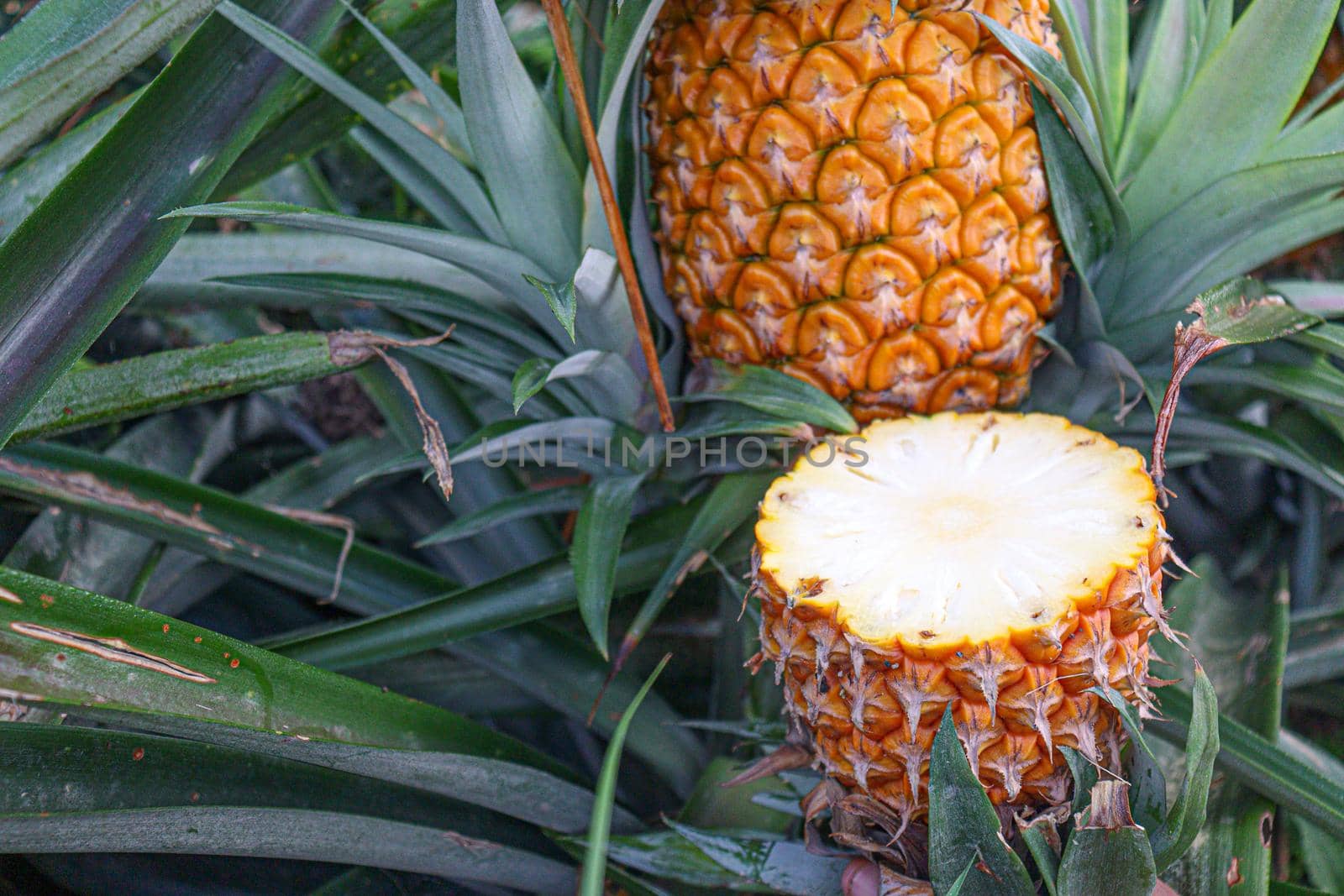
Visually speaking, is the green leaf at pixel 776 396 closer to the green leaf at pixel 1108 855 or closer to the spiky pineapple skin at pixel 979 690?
the spiky pineapple skin at pixel 979 690

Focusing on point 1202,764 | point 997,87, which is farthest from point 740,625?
point 997,87

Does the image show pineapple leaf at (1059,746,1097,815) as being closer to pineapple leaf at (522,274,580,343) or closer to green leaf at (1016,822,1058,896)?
green leaf at (1016,822,1058,896)

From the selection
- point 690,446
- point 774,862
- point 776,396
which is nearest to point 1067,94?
point 776,396

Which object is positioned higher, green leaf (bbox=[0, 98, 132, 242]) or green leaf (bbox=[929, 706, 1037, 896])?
green leaf (bbox=[0, 98, 132, 242])

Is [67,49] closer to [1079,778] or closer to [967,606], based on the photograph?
[967,606]

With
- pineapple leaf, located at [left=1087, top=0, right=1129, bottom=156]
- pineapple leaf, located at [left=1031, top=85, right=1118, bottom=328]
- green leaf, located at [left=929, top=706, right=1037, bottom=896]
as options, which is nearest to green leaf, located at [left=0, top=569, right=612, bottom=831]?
green leaf, located at [left=929, top=706, right=1037, bottom=896]

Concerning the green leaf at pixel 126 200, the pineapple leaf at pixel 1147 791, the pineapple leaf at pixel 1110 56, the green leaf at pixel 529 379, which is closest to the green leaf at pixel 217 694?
the green leaf at pixel 126 200
